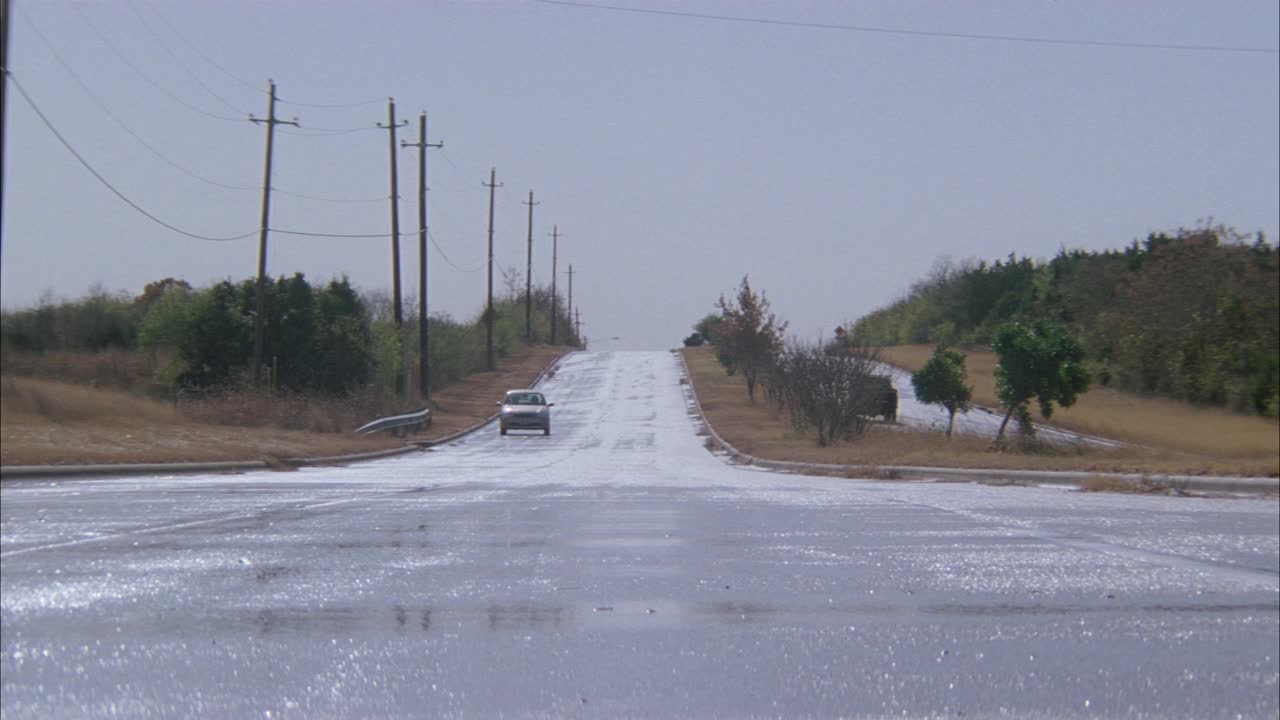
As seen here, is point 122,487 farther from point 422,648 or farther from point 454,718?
point 454,718

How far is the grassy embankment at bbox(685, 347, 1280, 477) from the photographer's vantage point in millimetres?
19250

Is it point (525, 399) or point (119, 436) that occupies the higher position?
point (525, 399)

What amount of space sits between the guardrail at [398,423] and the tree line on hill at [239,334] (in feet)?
13.7

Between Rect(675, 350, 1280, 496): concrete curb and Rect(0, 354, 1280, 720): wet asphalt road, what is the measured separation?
283 centimetres

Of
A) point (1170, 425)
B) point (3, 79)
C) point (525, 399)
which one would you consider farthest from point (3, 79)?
point (1170, 425)

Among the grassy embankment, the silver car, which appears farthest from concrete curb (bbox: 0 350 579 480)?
the silver car

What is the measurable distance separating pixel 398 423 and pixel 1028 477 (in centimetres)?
2424

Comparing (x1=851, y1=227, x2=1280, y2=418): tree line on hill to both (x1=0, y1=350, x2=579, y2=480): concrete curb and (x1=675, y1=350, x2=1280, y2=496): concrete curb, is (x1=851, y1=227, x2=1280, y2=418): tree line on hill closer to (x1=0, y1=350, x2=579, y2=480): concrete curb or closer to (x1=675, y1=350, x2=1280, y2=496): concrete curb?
(x1=675, y1=350, x2=1280, y2=496): concrete curb

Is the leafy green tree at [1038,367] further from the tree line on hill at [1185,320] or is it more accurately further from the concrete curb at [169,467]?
the concrete curb at [169,467]

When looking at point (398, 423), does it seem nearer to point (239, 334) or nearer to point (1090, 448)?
point (239, 334)

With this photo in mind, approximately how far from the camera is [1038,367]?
1252 inches

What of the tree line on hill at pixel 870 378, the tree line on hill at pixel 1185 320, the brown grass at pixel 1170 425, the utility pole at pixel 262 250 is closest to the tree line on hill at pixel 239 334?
the utility pole at pixel 262 250

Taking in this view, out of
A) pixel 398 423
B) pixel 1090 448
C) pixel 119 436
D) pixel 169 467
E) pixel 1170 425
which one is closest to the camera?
pixel 169 467

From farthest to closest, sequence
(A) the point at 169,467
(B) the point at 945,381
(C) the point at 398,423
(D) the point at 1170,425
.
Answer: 1. (B) the point at 945,381
2. (C) the point at 398,423
3. (D) the point at 1170,425
4. (A) the point at 169,467
